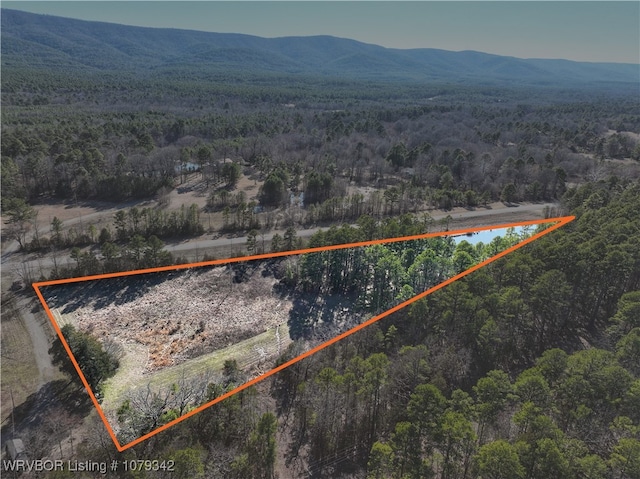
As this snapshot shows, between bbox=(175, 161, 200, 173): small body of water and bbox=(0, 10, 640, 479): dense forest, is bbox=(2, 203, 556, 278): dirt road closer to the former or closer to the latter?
bbox=(0, 10, 640, 479): dense forest

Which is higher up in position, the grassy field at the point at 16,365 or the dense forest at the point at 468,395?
the dense forest at the point at 468,395

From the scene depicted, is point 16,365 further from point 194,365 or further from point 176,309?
point 194,365

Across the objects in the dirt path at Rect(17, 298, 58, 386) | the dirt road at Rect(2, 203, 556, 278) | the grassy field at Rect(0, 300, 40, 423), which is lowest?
the grassy field at Rect(0, 300, 40, 423)

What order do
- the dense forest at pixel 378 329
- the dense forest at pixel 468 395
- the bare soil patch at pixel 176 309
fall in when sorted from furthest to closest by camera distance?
1. the bare soil patch at pixel 176 309
2. the dense forest at pixel 378 329
3. the dense forest at pixel 468 395

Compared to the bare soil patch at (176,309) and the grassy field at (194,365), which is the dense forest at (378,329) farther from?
the bare soil patch at (176,309)

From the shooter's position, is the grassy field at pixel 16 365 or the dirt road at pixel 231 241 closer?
the grassy field at pixel 16 365

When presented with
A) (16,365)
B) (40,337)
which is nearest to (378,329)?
(16,365)

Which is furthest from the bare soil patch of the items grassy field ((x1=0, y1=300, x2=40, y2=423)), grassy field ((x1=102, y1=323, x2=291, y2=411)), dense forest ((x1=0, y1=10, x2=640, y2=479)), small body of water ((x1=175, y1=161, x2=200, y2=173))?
small body of water ((x1=175, y1=161, x2=200, y2=173))

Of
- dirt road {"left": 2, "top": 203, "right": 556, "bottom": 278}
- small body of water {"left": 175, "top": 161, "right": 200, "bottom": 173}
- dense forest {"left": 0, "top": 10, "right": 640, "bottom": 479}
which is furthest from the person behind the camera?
small body of water {"left": 175, "top": 161, "right": 200, "bottom": 173}

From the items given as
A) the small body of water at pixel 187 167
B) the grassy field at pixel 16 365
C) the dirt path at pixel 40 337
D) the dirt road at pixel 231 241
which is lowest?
the grassy field at pixel 16 365

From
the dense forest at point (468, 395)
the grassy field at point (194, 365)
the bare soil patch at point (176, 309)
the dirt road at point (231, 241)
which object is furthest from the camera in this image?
the dirt road at point (231, 241)

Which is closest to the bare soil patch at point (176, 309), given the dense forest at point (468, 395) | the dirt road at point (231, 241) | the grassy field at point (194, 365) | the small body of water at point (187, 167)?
the grassy field at point (194, 365)

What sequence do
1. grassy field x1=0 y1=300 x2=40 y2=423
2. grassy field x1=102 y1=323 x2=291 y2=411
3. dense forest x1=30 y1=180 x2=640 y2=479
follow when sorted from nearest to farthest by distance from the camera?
1. dense forest x1=30 y1=180 x2=640 y2=479
2. grassy field x1=102 y1=323 x2=291 y2=411
3. grassy field x1=0 y1=300 x2=40 y2=423
